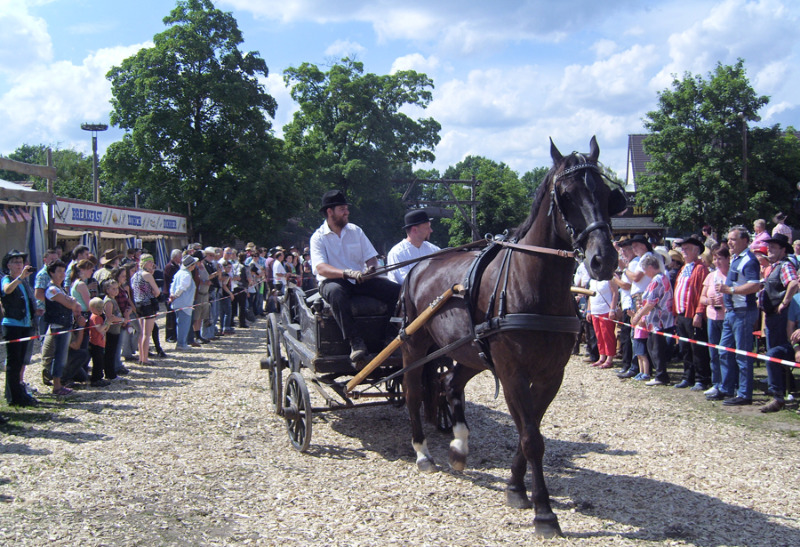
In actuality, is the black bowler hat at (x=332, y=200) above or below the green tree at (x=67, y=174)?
below

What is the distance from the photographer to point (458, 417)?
219 inches

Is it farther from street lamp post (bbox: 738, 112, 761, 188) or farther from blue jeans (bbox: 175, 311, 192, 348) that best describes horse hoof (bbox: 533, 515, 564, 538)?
street lamp post (bbox: 738, 112, 761, 188)

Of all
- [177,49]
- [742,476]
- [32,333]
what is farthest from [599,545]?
[177,49]

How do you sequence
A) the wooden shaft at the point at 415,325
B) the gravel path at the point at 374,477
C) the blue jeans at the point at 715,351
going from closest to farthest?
the gravel path at the point at 374,477 → the wooden shaft at the point at 415,325 → the blue jeans at the point at 715,351

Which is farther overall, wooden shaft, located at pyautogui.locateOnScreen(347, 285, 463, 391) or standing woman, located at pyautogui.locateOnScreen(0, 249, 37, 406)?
standing woman, located at pyautogui.locateOnScreen(0, 249, 37, 406)

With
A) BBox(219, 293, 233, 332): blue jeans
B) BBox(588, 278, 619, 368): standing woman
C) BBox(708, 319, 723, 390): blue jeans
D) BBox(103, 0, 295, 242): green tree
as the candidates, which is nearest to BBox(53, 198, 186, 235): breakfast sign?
BBox(103, 0, 295, 242): green tree

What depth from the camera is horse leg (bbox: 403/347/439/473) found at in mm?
5523

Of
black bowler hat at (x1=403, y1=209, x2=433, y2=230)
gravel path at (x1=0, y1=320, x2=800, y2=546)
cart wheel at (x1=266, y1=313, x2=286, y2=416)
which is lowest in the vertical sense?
gravel path at (x1=0, y1=320, x2=800, y2=546)

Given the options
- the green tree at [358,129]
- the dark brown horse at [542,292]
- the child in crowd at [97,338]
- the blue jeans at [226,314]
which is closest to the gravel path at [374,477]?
the dark brown horse at [542,292]

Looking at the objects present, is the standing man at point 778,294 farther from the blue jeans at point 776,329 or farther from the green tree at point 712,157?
the green tree at point 712,157

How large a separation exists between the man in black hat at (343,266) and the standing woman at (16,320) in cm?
380

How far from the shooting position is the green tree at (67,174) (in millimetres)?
54156

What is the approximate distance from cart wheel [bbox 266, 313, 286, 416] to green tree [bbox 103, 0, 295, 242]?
24.2 m

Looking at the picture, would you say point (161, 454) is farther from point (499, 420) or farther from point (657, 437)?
point (657, 437)
